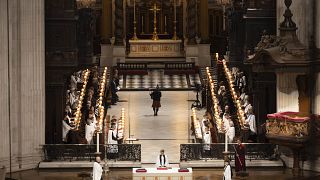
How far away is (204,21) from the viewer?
4853cm

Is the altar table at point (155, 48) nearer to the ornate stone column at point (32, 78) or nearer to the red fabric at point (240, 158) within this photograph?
the ornate stone column at point (32, 78)

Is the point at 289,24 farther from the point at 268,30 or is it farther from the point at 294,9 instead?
the point at 268,30

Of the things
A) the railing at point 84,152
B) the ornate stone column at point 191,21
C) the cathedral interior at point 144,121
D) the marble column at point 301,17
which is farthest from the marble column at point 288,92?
the ornate stone column at point 191,21

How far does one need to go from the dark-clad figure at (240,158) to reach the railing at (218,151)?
140 cm

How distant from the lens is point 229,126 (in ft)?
84.5

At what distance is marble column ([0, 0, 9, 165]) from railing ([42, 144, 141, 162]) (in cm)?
157

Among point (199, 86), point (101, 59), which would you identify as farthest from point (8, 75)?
point (101, 59)

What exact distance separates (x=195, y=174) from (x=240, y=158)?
142 cm

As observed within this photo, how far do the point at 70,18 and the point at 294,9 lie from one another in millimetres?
7215

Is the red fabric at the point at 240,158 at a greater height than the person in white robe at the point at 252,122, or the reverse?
the person in white robe at the point at 252,122

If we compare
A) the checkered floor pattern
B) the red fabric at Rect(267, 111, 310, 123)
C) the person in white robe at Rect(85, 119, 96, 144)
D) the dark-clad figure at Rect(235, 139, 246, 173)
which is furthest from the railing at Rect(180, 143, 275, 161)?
the checkered floor pattern

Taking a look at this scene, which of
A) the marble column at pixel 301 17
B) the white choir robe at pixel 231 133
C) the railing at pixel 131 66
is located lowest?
the white choir robe at pixel 231 133

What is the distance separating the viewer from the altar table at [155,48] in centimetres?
4891

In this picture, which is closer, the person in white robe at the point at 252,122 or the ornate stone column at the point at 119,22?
the person in white robe at the point at 252,122
